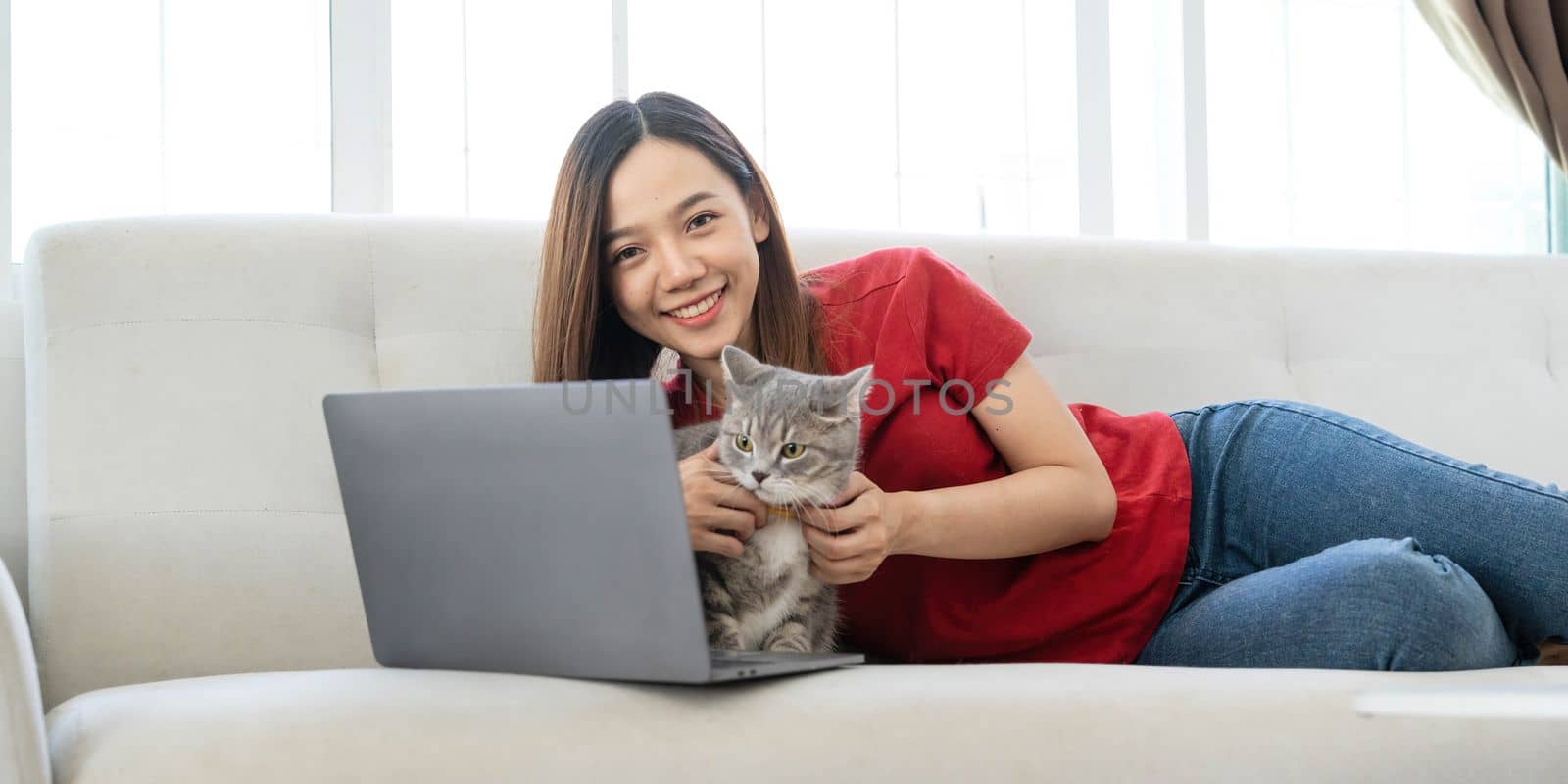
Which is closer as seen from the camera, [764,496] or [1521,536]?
[764,496]

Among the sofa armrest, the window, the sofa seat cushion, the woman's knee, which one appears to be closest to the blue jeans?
the woman's knee

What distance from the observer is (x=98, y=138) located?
245 centimetres

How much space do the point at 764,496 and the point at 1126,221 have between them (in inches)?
84.9

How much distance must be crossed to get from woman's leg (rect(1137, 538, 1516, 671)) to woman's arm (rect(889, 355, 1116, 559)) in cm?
21

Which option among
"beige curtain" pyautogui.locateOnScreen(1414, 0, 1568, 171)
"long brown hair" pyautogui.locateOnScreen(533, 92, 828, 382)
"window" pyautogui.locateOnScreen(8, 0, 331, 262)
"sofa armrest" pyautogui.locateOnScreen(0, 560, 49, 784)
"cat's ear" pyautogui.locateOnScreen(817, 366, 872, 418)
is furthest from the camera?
"beige curtain" pyautogui.locateOnScreen(1414, 0, 1568, 171)

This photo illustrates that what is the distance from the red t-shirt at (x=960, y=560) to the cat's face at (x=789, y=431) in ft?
0.53

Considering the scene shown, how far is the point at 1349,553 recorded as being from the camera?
1.35 metres

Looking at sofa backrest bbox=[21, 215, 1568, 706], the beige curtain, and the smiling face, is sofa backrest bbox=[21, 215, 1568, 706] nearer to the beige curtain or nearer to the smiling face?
the smiling face

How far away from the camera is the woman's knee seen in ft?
4.12

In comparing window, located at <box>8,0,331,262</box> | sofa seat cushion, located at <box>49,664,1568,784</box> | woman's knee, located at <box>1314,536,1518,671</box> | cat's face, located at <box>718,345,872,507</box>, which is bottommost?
sofa seat cushion, located at <box>49,664,1568,784</box>

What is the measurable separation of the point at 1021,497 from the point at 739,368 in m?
0.38

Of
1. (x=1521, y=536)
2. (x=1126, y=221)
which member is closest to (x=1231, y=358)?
(x=1521, y=536)

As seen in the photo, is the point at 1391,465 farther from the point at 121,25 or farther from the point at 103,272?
the point at 121,25

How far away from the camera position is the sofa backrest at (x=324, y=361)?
1.59m
